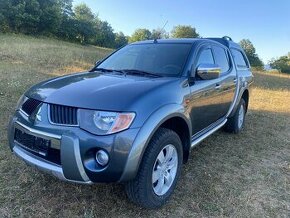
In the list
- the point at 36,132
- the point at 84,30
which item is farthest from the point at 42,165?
the point at 84,30

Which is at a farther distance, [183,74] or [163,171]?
[183,74]

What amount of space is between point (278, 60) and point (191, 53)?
218ft

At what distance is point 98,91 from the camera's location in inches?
116

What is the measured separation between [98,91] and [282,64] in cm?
6054

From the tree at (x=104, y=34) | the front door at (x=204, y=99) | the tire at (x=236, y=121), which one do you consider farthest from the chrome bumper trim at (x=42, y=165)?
the tree at (x=104, y=34)

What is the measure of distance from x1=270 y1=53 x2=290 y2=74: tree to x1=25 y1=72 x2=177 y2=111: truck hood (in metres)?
52.7

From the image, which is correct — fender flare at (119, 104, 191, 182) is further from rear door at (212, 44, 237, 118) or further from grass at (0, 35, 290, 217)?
rear door at (212, 44, 237, 118)

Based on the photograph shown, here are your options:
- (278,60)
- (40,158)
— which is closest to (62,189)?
(40,158)

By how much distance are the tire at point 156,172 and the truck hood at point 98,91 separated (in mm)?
469

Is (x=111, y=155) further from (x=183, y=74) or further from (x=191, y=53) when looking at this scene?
(x=191, y=53)

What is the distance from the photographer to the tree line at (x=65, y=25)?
40.2 m

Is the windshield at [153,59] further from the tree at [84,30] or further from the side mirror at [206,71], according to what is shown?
the tree at [84,30]

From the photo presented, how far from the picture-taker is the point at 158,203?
3137 millimetres

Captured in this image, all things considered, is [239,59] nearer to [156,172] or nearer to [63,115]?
[156,172]
